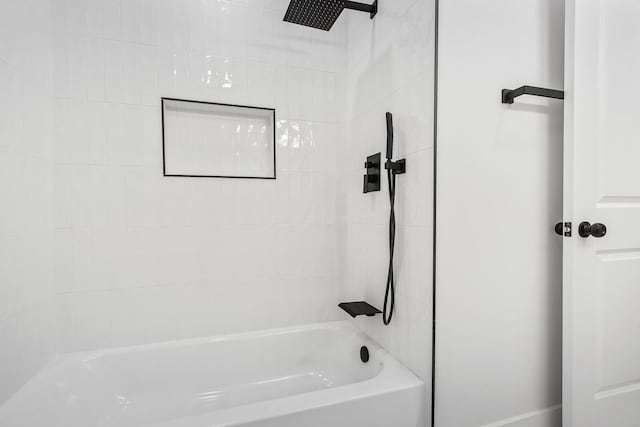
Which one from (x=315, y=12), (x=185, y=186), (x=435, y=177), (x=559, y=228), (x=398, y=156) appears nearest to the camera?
(x=435, y=177)

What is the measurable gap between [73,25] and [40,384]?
60.9 inches

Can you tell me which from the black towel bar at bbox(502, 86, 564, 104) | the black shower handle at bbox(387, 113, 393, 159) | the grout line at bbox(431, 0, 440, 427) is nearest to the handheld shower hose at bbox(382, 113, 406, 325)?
the black shower handle at bbox(387, 113, 393, 159)

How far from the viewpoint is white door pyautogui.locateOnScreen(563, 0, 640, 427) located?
1.24 metres

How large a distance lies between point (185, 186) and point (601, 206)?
1812mm

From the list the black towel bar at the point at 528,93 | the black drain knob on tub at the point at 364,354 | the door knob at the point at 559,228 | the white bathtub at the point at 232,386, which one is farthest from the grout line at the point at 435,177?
the door knob at the point at 559,228

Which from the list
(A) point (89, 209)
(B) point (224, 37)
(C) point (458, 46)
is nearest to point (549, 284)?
(C) point (458, 46)

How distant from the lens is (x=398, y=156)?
4.78 feet

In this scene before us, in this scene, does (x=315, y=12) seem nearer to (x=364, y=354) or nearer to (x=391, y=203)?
(x=391, y=203)

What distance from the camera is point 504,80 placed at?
4.25 feet

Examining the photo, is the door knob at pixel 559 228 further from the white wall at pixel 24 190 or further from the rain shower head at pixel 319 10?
the white wall at pixel 24 190

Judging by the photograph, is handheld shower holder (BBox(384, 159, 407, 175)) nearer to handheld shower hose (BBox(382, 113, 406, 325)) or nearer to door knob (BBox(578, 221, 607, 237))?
handheld shower hose (BBox(382, 113, 406, 325))

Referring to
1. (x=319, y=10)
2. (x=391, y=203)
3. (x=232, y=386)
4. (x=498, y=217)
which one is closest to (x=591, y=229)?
(x=498, y=217)

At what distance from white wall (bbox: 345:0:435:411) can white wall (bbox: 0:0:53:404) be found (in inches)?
57.2

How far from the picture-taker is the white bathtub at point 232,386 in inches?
44.7
